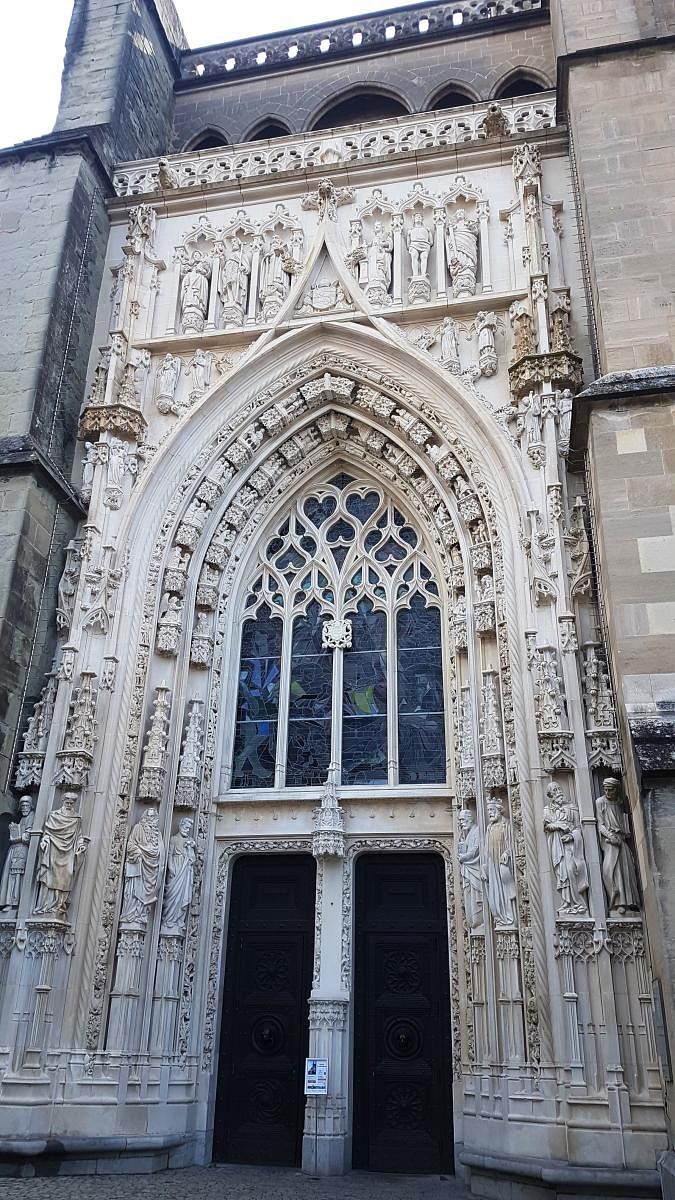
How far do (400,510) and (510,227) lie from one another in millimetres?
3670

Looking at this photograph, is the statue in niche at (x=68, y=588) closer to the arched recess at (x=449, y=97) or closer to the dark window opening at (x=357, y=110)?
the dark window opening at (x=357, y=110)

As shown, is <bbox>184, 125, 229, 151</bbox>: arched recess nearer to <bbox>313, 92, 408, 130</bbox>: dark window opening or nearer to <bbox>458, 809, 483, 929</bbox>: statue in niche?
<bbox>313, 92, 408, 130</bbox>: dark window opening

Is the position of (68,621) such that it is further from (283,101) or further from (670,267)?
(283,101)

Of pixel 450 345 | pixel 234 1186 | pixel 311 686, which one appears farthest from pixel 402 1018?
pixel 450 345

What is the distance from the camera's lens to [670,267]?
919 cm

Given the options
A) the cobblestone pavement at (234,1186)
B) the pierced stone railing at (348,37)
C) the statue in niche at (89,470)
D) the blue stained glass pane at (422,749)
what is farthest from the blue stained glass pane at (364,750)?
the pierced stone railing at (348,37)

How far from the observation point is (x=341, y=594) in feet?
36.1

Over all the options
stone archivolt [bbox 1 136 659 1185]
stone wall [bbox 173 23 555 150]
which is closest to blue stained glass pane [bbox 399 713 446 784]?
stone archivolt [bbox 1 136 659 1185]

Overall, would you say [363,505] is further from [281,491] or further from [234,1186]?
[234,1186]

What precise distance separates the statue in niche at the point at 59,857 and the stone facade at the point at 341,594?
6 centimetres

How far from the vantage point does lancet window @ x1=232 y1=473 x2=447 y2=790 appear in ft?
33.4

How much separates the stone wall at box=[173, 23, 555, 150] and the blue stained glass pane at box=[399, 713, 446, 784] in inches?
394

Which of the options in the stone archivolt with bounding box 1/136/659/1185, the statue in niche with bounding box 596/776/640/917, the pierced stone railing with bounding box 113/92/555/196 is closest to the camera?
the statue in niche with bounding box 596/776/640/917

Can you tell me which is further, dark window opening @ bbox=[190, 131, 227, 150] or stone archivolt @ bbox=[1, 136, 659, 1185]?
dark window opening @ bbox=[190, 131, 227, 150]
